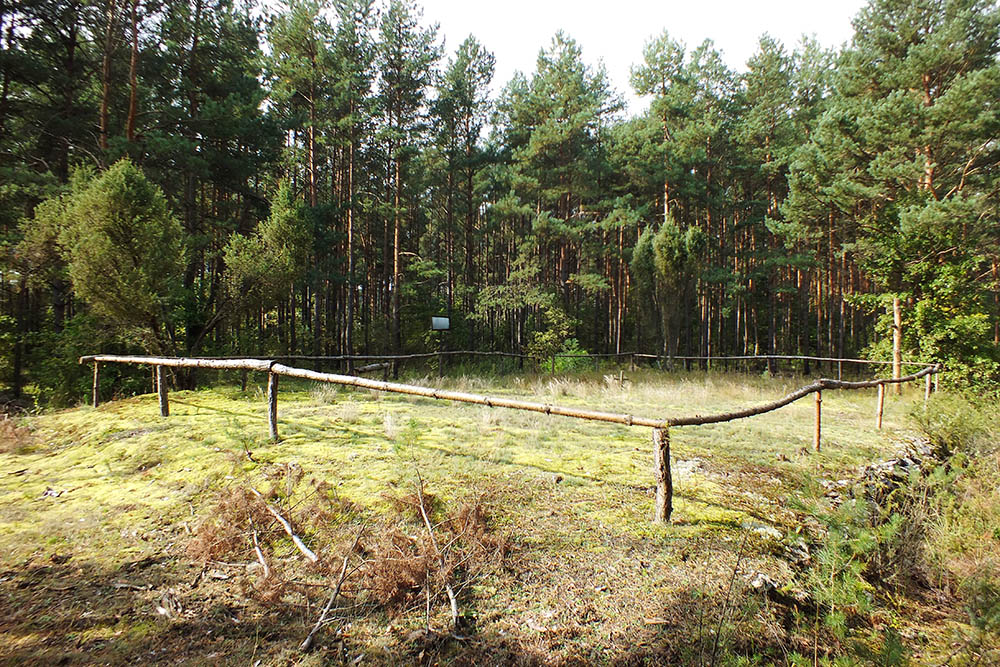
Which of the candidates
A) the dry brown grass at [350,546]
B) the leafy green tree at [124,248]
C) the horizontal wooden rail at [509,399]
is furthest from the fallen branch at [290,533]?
the leafy green tree at [124,248]

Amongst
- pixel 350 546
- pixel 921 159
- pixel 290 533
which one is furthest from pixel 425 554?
pixel 921 159

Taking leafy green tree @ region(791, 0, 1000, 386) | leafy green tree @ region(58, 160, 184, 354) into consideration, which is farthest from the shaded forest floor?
leafy green tree @ region(791, 0, 1000, 386)

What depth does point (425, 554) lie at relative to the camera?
309 cm

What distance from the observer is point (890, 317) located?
511 inches

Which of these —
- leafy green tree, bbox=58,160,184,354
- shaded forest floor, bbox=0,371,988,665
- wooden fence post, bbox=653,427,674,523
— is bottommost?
shaded forest floor, bbox=0,371,988,665

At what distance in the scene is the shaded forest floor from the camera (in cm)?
247

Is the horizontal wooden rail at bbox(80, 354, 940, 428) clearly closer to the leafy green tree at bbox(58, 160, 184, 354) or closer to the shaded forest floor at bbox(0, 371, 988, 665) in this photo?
the shaded forest floor at bbox(0, 371, 988, 665)

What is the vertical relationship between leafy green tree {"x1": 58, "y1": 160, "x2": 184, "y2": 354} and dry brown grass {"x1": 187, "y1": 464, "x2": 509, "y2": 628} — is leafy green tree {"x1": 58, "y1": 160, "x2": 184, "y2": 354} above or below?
above

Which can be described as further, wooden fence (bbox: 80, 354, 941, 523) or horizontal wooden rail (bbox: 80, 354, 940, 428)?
horizontal wooden rail (bbox: 80, 354, 940, 428)

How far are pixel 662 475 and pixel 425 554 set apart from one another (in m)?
2.12

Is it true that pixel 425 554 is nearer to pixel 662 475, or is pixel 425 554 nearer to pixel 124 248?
pixel 662 475

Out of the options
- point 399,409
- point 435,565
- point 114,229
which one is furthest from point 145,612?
point 114,229

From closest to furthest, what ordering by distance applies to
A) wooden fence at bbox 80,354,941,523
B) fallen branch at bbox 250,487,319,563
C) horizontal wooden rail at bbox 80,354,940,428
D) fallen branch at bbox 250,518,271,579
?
1. fallen branch at bbox 250,518,271,579
2. fallen branch at bbox 250,487,319,563
3. wooden fence at bbox 80,354,941,523
4. horizontal wooden rail at bbox 80,354,940,428

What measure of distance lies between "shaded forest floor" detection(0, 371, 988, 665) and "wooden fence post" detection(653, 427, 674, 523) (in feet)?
0.59
